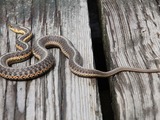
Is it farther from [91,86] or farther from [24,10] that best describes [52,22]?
[91,86]

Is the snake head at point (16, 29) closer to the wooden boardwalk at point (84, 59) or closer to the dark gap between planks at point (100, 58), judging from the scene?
the wooden boardwalk at point (84, 59)

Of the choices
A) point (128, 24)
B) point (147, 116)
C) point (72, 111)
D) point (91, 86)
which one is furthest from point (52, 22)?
point (147, 116)

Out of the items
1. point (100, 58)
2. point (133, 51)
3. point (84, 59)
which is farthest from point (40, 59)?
point (100, 58)

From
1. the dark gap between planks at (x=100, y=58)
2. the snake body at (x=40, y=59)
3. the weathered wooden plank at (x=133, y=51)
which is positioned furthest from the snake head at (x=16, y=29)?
the dark gap between planks at (x=100, y=58)

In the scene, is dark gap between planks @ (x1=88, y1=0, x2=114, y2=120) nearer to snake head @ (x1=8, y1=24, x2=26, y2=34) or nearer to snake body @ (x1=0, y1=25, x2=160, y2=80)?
snake body @ (x1=0, y1=25, x2=160, y2=80)

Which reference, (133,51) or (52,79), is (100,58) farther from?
(52,79)
